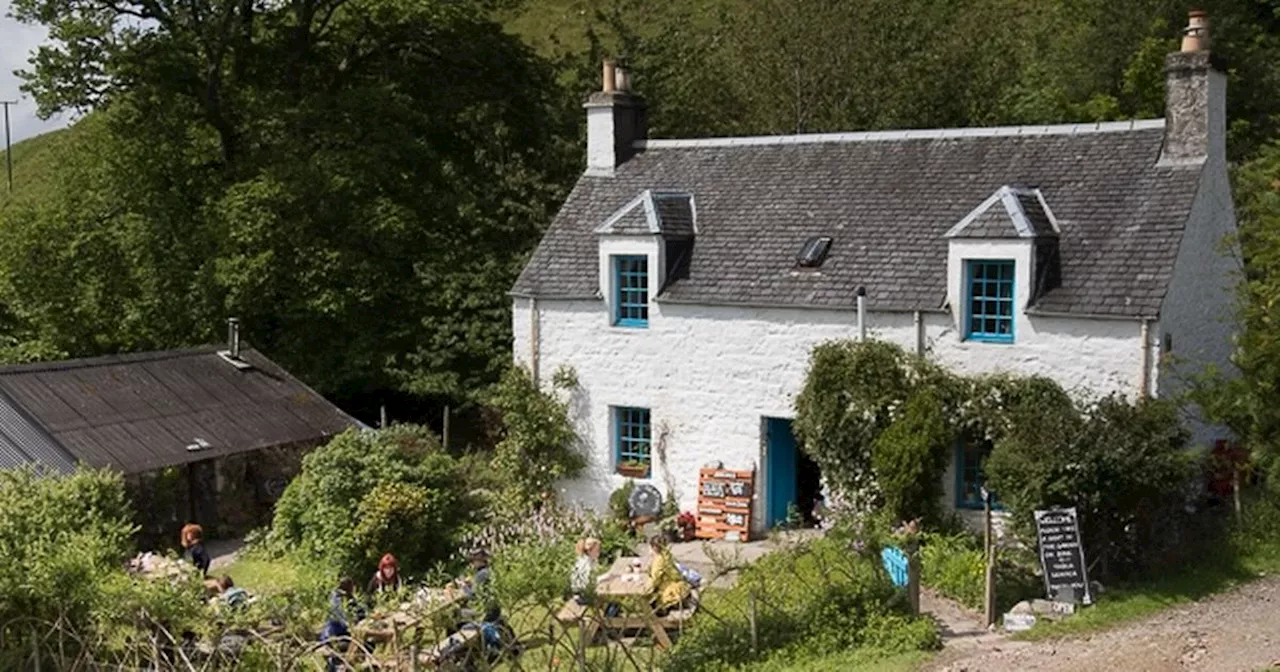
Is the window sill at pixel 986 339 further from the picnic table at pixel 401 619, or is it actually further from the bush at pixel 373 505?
the picnic table at pixel 401 619

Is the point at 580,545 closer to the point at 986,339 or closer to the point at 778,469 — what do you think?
the point at 778,469

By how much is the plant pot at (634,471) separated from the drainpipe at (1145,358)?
8873 mm

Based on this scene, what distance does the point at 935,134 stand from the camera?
23766 millimetres

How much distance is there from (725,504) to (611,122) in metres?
8.31

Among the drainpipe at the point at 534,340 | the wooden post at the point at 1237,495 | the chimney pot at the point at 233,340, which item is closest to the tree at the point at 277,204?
the chimney pot at the point at 233,340

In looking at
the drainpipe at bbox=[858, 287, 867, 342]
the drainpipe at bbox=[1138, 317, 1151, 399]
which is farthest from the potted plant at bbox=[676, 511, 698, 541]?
the drainpipe at bbox=[1138, 317, 1151, 399]

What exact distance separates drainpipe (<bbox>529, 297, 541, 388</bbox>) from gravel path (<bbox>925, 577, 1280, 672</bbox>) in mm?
11350

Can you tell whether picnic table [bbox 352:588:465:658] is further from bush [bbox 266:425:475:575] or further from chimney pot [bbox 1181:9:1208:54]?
chimney pot [bbox 1181:9:1208:54]

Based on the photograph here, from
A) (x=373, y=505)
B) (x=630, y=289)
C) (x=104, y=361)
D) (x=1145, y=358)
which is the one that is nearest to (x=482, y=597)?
(x=373, y=505)

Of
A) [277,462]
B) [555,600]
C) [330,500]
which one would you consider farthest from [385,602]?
[277,462]

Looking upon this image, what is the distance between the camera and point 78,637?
15078 millimetres

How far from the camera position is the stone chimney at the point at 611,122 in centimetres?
2642

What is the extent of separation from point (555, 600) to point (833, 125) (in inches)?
1025

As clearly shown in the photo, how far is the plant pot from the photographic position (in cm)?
2416
